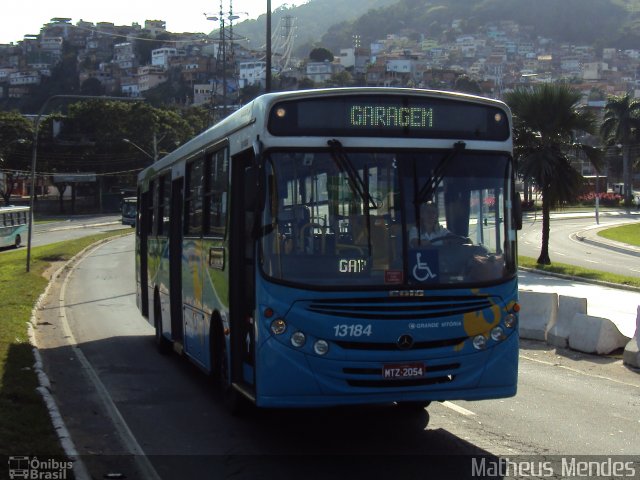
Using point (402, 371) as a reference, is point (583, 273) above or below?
below

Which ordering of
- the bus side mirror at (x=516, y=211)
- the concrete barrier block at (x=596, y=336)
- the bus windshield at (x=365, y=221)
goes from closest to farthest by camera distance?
the bus windshield at (x=365, y=221), the bus side mirror at (x=516, y=211), the concrete barrier block at (x=596, y=336)

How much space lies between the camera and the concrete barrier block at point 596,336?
13.8 metres

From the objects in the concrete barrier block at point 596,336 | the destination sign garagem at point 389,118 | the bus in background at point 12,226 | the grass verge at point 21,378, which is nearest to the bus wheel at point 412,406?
the destination sign garagem at point 389,118

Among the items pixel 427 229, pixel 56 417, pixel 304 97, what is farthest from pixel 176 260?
pixel 427 229

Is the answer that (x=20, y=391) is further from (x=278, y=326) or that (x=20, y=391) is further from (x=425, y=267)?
(x=425, y=267)

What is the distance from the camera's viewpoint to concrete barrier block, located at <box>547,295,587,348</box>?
14.7m

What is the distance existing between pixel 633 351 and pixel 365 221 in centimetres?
656

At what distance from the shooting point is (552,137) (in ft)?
112

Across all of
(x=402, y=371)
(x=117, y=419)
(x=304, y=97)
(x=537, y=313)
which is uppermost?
(x=304, y=97)

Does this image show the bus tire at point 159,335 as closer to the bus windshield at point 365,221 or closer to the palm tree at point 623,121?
the bus windshield at point 365,221

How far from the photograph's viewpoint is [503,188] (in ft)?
27.8

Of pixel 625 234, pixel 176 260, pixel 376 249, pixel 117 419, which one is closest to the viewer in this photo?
pixel 376 249

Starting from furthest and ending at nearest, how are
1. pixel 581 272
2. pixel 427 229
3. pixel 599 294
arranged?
pixel 581 272, pixel 599 294, pixel 427 229

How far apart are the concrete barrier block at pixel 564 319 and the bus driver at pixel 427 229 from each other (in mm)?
7290
